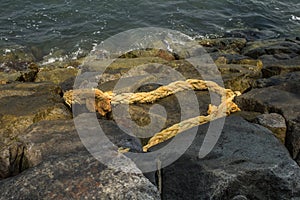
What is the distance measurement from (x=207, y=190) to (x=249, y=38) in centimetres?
1269

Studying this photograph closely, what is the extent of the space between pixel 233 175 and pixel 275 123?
138 centimetres

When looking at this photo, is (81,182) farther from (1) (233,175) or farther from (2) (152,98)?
(2) (152,98)

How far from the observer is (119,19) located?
50.4 ft

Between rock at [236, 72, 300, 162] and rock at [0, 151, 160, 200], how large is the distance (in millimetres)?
1946

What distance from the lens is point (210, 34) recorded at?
48.3 feet

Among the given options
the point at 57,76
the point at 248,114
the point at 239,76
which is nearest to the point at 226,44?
the point at 57,76

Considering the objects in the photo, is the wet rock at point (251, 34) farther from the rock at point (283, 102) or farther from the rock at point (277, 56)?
the rock at point (283, 102)

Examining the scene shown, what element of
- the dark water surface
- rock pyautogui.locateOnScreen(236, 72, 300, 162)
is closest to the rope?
rock pyautogui.locateOnScreen(236, 72, 300, 162)

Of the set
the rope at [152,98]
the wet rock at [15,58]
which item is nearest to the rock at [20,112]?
the rope at [152,98]

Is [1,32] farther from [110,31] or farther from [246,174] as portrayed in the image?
[246,174]

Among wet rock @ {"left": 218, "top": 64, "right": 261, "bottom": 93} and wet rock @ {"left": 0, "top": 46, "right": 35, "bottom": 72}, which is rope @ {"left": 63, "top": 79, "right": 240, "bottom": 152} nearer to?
wet rock @ {"left": 218, "top": 64, "right": 261, "bottom": 93}

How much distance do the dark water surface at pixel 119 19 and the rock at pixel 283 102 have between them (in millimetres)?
9519

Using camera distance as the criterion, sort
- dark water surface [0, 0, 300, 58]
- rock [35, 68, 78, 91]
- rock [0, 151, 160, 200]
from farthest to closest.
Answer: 1. dark water surface [0, 0, 300, 58]
2. rock [35, 68, 78, 91]
3. rock [0, 151, 160, 200]

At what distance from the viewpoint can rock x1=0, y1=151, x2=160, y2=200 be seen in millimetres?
2414
